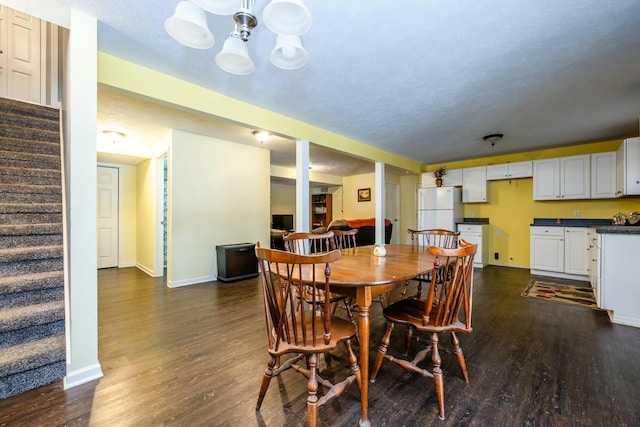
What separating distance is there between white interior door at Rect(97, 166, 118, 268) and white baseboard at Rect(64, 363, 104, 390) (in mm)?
4600

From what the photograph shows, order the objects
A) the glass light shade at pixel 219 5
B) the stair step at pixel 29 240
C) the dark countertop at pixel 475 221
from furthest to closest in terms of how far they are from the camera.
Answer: the dark countertop at pixel 475 221 → the stair step at pixel 29 240 → the glass light shade at pixel 219 5

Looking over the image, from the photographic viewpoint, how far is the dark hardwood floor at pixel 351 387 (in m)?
1.45

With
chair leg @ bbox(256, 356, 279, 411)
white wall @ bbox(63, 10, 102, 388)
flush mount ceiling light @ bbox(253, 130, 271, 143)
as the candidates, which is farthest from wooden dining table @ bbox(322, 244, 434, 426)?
flush mount ceiling light @ bbox(253, 130, 271, 143)

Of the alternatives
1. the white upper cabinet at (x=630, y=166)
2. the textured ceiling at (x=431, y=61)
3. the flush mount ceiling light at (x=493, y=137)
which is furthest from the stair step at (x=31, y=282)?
the white upper cabinet at (x=630, y=166)

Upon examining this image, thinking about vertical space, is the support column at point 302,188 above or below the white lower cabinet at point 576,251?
above

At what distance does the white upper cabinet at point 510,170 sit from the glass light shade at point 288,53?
5.30 meters

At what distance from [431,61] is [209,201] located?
366cm

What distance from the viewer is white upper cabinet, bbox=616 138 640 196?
11.6 ft

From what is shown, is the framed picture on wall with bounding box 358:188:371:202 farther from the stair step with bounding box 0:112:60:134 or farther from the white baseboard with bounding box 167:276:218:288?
the stair step with bounding box 0:112:60:134

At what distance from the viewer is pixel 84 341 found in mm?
1764

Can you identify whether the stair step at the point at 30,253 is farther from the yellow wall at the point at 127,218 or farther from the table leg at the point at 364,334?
the yellow wall at the point at 127,218

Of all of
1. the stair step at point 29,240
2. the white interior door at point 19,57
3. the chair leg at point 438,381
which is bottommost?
the chair leg at point 438,381

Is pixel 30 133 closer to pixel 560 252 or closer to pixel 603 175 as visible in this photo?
pixel 560 252

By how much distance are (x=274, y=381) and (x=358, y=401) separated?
57 centimetres
